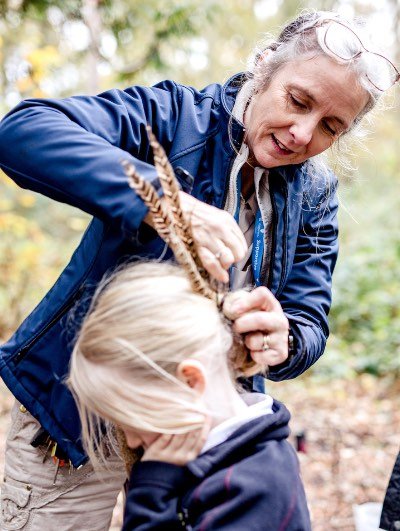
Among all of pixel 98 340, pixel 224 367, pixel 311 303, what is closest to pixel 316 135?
pixel 311 303

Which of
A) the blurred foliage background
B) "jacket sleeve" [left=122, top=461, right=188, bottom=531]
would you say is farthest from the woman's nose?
the blurred foliage background

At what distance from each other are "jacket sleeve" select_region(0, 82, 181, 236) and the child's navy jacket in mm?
598

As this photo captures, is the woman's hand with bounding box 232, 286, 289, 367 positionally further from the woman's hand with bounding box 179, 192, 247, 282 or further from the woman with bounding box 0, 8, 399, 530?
the woman's hand with bounding box 179, 192, 247, 282

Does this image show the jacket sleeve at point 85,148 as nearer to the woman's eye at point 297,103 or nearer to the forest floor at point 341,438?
the woman's eye at point 297,103

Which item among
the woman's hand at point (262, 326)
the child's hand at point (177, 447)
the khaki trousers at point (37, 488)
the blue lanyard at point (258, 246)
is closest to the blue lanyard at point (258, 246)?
the blue lanyard at point (258, 246)

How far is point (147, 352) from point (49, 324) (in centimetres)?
45

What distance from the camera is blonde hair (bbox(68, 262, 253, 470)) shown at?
142 cm

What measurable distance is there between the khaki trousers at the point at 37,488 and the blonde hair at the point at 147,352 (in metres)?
0.52

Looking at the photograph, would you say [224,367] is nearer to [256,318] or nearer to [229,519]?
[256,318]

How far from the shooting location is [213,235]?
138 cm

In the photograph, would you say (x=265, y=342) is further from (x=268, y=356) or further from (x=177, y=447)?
(x=177, y=447)

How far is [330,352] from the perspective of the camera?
6.81 m

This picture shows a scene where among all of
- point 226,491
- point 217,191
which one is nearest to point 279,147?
point 217,191

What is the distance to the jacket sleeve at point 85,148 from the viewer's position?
1332 mm
